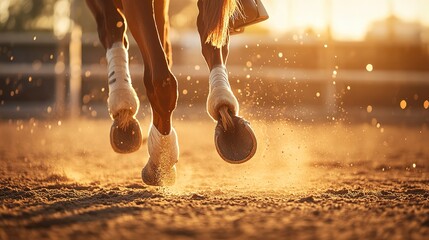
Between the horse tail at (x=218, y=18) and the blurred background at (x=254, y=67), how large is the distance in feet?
21.4

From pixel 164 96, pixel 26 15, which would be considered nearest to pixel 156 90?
pixel 164 96

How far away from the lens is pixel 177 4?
15109 mm

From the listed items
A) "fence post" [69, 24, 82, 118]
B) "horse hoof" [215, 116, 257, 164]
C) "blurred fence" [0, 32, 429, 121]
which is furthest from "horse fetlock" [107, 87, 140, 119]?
"blurred fence" [0, 32, 429, 121]

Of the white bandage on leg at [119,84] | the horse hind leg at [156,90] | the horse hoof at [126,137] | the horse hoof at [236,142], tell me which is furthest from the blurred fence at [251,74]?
the horse hoof at [236,142]

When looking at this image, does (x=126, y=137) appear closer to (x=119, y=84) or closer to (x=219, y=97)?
(x=119, y=84)

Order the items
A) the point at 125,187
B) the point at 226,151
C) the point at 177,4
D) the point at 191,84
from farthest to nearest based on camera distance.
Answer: the point at 177,4
the point at 191,84
the point at 125,187
the point at 226,151

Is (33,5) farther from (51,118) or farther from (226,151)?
(226,151)

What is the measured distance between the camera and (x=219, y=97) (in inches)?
114

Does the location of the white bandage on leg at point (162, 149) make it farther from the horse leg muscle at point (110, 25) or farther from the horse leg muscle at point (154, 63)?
the horse leg muscle at point (110, 25)

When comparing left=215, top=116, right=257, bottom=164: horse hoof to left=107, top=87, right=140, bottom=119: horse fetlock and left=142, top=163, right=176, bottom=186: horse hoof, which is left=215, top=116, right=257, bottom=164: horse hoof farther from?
left=107, top=87, right=140, bottom=119: horse fetlock

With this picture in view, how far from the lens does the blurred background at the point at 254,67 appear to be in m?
10.3

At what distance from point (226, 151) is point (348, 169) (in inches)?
55.4

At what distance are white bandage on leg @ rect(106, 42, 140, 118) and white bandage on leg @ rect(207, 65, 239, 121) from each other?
1.16 ft

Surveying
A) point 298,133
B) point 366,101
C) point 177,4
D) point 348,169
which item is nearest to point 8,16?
point 177,4
